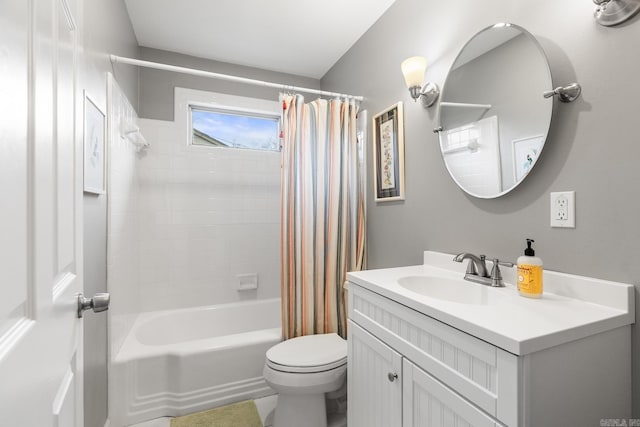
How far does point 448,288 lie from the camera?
130 cm

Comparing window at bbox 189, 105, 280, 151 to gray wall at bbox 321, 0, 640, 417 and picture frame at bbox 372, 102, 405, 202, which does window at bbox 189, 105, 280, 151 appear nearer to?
picture frame at bbox 372, 102, 405, 202

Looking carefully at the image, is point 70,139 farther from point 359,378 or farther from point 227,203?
point 227,203

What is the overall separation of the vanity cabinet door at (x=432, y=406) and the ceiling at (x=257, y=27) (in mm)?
2006

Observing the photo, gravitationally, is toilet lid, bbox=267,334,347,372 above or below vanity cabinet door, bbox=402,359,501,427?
below

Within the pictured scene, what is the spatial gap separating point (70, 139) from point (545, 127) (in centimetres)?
141

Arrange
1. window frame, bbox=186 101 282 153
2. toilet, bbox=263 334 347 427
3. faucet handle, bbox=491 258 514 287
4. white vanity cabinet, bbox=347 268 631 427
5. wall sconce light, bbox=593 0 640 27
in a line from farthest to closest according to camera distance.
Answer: window frame, bbox=186 101 282 153 < toilet, bbox=263 334 347 427 < faucet handle, bbox=491 258 514 287 < wall sconce light, bbox=593 0 640 27 < white vanity cabinet, bbox=347 268 631 427

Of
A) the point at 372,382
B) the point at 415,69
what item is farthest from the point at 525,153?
the point at 372,382

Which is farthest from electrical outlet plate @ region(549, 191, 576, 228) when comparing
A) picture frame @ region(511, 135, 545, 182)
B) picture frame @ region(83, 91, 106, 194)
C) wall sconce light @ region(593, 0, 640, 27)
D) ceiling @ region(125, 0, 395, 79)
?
Answer: picture frame @ region(83, 91, 106, 194)

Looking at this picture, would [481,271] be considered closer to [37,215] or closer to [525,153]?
[525,153]

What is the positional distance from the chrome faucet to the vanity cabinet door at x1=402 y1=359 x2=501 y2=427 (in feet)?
1.53

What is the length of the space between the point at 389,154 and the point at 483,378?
1.35 m

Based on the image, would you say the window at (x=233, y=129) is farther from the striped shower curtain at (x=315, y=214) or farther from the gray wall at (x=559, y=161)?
the gray wall at (x=559, y=161)

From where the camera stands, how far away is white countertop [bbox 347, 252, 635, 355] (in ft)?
2.32

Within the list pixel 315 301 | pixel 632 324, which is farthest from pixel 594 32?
pixel 315 301
